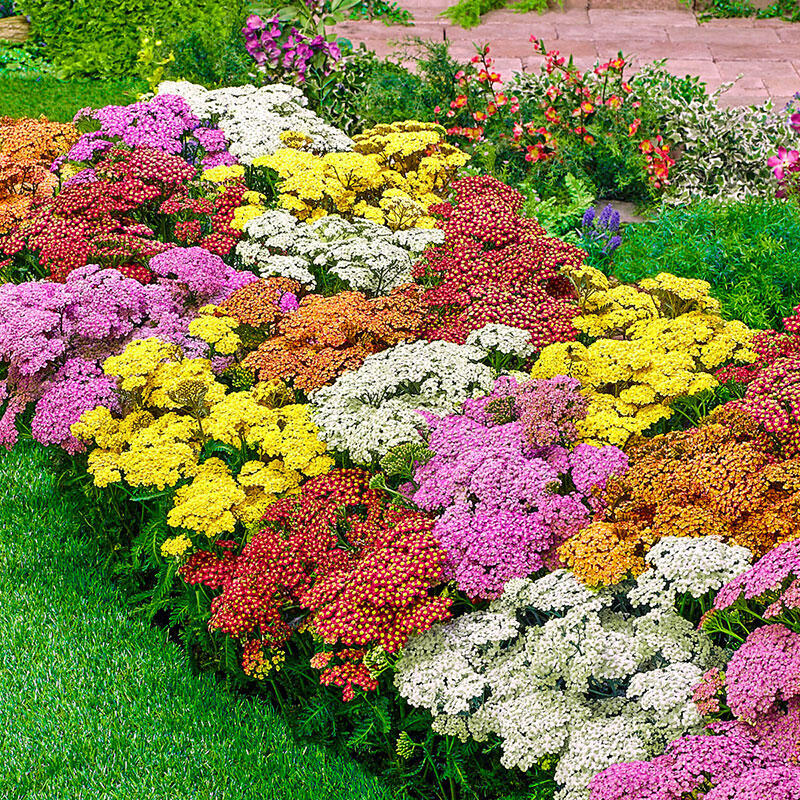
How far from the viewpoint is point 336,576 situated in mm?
3857

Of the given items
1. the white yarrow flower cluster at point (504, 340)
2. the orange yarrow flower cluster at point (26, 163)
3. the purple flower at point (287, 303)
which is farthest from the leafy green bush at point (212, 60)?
the white yarrow flower cluster at point (504, 340)

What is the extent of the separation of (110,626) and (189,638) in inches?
17.8

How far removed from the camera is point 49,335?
5.19 metres

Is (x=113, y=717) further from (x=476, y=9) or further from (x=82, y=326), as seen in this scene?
(x=476, y=9)

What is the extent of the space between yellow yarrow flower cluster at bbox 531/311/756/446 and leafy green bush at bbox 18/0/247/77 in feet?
25.3

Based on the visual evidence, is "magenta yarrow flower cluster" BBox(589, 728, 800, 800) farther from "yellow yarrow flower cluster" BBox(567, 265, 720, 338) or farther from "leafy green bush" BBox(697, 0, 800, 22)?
"leafy green bush" BBox(697, 0, 800, 22)

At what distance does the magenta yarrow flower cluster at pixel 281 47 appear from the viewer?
8.16 meters

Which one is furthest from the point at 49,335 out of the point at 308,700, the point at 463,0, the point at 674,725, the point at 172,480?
the point at 463,0

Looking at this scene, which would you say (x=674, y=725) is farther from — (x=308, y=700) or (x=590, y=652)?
(x=308, y=700)

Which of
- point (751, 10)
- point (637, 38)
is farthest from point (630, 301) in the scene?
point (751, 10)

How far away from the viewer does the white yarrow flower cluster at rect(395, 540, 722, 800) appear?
318 cm

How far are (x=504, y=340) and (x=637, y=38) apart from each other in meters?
8.01

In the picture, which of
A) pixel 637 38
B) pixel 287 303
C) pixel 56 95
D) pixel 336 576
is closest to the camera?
pixel 336 576

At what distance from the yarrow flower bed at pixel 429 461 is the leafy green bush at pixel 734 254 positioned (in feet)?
0.43
